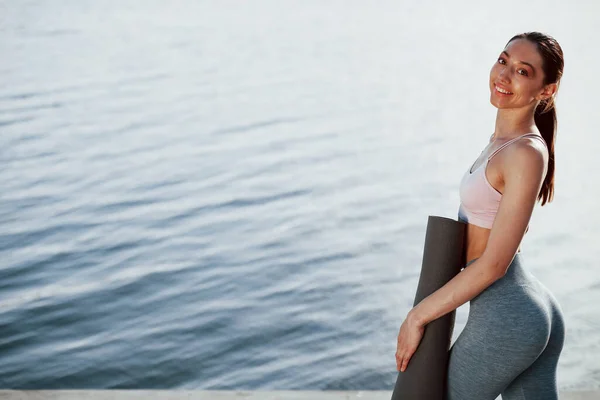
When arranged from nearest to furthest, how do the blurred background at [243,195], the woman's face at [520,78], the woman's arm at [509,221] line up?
the woman's arm at [509,221], the woman's face at [520,78], the blurred background at [243,195]

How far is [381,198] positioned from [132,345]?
3059 mm

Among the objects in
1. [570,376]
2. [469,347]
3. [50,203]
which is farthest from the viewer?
[50,203]

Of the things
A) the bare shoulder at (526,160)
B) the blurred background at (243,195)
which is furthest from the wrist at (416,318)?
the blurred background at (243,195)

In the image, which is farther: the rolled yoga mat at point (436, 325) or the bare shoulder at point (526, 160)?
the rolled yoga mat at point (436, 325)

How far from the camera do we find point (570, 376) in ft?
12.7

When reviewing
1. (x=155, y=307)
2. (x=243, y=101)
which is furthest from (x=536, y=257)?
(x=243, y=101)

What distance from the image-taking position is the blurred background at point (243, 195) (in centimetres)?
406

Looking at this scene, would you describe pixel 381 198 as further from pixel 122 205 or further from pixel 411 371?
pixel 411 371

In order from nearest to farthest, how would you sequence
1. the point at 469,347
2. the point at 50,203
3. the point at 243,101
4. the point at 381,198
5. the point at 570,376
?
the point at 469,347 → the point at 570,376 → the point at 50,203 → the point at 381,198 → the point at 243,101

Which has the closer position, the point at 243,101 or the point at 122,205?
the point at 122,205

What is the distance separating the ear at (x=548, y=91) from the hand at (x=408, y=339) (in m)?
0.60

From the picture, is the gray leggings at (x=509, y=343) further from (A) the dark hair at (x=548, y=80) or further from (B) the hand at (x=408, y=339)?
(A) the dark hair at (x=548, y=80)

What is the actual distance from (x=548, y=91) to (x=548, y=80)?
0.10ft

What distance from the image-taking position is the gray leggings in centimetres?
176
